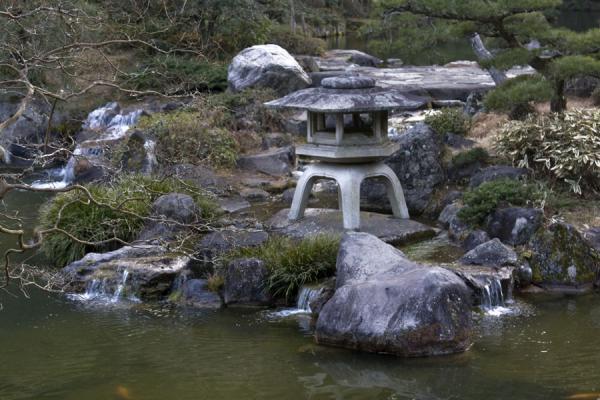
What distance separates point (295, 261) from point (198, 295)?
1.32 metres

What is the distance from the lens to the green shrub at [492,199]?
12609 millimetres

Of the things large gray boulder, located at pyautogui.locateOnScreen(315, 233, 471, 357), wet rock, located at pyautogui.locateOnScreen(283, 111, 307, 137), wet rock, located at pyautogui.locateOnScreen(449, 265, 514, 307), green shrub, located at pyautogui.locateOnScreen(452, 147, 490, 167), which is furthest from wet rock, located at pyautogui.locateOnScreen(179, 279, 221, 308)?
wet rock, located at pyautogui.locateOnScreen(283, 111, 307, 137)

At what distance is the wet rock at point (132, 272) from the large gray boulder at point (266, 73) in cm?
855

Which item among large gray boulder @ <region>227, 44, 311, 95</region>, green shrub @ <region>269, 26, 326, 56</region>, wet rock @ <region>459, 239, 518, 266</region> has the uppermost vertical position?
green shrub @ <region>269, 26, 326, 56</region>

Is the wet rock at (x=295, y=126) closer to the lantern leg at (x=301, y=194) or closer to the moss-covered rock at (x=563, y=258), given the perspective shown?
the lantern leg at (x=301, y=194)

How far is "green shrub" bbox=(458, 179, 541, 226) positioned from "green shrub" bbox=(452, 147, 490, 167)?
1935 millimetres

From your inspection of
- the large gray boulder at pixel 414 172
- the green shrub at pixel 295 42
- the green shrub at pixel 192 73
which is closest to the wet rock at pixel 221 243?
the large gray boulder at pixel 414 172

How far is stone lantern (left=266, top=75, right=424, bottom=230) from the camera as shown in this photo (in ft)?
40.4

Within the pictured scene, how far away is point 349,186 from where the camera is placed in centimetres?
1265

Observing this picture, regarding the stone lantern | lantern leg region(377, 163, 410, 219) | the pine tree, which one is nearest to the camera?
the stone lantern

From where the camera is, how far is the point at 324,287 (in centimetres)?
1094

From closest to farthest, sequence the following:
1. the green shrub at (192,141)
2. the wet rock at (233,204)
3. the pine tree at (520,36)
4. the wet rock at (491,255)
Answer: the wet rock at (491,255)
the pine tree at (520,36)
the wet rock at (233,204)
the green shrub at (192,141)

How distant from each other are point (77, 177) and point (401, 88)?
8.18 m

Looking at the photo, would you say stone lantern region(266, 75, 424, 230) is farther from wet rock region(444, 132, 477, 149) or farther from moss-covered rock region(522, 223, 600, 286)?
wet rock region(444, 132, 477, 149)
